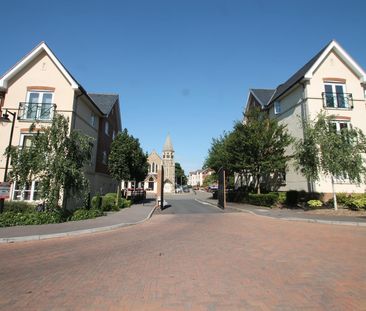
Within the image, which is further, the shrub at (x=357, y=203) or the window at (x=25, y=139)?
the window at (x=25, y=139)

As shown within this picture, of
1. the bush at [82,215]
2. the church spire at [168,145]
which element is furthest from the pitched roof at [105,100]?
the church spire at [168,145]

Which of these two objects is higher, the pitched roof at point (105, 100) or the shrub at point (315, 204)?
the pitched roof at point (105, 100)

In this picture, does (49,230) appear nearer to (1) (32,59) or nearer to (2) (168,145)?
(1) (32,59)

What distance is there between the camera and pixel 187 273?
5656 mm

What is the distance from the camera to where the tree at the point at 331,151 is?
642 inches


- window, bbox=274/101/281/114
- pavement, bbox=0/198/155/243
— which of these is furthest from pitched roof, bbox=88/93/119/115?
pavement, bbox=0/198/155/243

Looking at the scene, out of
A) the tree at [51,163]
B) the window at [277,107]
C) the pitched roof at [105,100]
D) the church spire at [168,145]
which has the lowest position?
the tree at [51,163]

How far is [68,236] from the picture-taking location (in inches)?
407

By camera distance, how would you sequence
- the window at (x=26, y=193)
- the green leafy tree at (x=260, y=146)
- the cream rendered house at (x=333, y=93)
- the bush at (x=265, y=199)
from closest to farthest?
the window at (x=26, y=193), the bush at (x=265, y=199), the cream rendered house at (x=333, y=93), the green leafy tree at (x=260, y=146)

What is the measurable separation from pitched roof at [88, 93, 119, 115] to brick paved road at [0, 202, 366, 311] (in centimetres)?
2010

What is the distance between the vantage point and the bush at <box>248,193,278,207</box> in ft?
68.5

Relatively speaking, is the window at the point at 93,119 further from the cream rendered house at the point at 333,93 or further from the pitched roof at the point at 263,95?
the cream rendered house at the point at 333,93

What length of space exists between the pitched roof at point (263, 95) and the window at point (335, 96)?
7723 mm

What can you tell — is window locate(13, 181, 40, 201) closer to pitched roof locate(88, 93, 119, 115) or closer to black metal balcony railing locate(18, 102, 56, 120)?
black metal balcony railing locate(18, 102, 56, 120)
